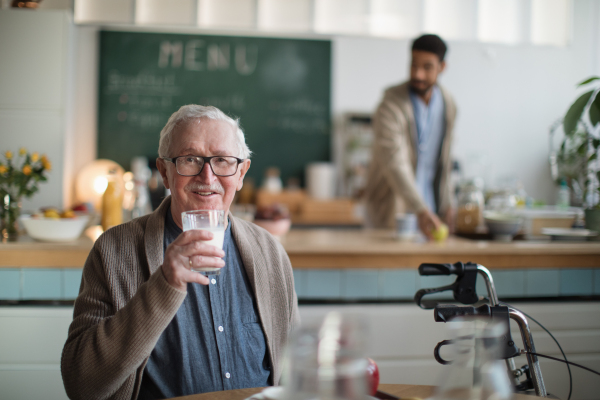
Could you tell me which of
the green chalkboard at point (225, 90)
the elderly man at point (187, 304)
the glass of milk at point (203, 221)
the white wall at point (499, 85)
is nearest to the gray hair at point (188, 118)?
the elderly man at point (187, 304)

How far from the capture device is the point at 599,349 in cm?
204

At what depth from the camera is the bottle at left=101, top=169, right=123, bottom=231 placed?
220cm

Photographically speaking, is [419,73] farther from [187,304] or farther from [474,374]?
[474,374]

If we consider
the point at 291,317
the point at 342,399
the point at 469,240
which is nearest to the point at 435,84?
the point at 469,240

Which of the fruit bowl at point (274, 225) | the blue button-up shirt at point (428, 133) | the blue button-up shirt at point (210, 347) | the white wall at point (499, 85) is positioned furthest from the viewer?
the white wall at point (499, 85)

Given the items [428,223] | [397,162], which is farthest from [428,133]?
[428,223]

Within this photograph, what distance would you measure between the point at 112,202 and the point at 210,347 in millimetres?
1260

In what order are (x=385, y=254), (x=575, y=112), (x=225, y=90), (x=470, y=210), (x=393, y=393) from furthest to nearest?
(x=225, y=90)
(x=470, y=210)
(x=385, y=254)
(x=575, y=112)
(x=393, y=393)

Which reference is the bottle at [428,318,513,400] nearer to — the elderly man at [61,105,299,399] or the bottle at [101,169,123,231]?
the elderly man at [61,105,299,399]

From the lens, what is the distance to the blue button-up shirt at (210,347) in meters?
1.15

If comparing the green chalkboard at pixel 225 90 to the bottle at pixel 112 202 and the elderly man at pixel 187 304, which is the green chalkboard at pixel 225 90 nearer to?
the bottle at pixel 112 202

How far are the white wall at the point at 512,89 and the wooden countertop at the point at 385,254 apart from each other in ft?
9.75

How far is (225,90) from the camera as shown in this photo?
15.0 ft

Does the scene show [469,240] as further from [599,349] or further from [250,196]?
[250,196]
